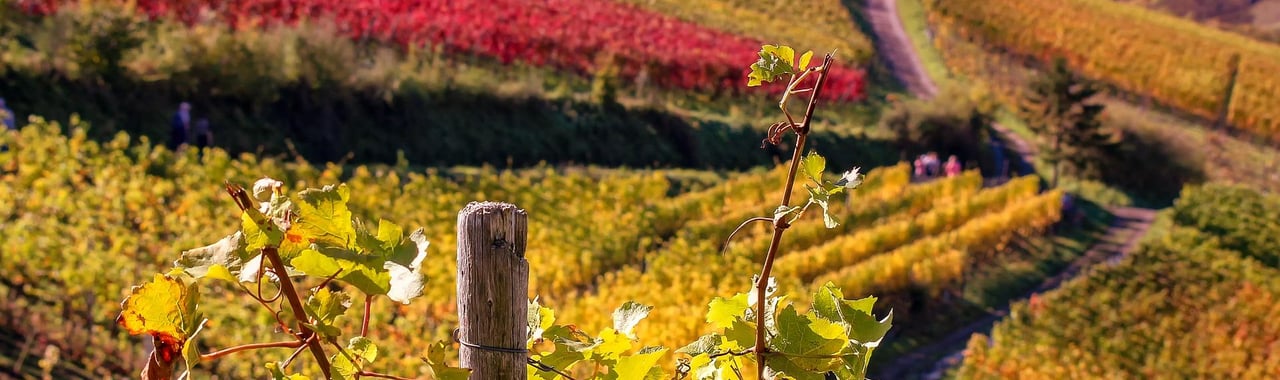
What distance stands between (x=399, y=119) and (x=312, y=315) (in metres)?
10.0

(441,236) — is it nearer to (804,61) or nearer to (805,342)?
(805,342)

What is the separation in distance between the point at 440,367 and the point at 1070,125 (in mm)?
17191

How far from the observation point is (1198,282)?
980 cm

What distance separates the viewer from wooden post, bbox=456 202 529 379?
1.19 m

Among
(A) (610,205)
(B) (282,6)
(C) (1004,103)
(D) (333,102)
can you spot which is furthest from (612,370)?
(C) (1004,103)

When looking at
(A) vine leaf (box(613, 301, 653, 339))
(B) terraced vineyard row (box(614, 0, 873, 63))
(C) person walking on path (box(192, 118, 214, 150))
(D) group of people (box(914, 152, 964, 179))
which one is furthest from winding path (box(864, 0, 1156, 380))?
(A) vine leaf (box(613, 301, 653, 339))

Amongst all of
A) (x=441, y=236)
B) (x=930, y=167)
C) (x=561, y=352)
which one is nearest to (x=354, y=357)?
(x=561, y=352)

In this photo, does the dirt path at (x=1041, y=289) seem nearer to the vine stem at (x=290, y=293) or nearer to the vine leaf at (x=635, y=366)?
the vine leaf at (x=635, y=366)

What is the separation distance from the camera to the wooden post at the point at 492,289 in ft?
3.90

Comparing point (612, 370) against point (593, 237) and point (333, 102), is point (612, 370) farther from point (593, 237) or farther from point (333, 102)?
point (333, 102)

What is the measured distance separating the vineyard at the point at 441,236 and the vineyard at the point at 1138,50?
51.1 feet

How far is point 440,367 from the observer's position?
112cm

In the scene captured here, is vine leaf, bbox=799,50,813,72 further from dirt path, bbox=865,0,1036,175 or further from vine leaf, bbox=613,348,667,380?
dirt path, bbox=865,0,1036,175

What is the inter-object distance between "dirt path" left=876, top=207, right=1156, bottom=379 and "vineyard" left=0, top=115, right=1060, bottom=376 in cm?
49
